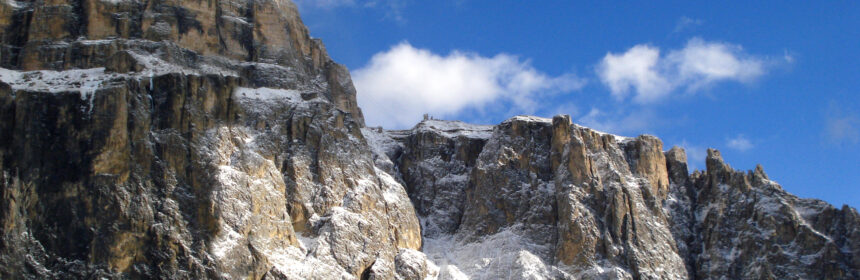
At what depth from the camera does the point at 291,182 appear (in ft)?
432

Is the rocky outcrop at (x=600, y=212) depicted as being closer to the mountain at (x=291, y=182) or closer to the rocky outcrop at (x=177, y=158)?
the mountain at (x=291, y=182)

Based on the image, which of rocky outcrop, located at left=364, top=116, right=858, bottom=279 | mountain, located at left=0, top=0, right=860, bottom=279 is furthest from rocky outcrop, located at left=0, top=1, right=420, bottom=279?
rocky outcrop, located at left=364, top=116, right=858, bottom=279

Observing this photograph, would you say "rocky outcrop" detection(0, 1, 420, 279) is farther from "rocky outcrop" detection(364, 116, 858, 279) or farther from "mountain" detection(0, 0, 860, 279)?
"rocky outcrop" detection(364, 116, 858, 279)

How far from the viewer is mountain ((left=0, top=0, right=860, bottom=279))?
387ft

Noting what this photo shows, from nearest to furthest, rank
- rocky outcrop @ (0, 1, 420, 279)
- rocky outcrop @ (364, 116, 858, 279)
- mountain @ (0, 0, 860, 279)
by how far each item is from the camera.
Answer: rocky outcrop @ (0, 1, 420, 279)
mountain @ (0, 0, 860, 279)
rocky outcrop @ (364, 116, 858, 279)

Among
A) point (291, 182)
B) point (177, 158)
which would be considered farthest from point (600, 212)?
point (177, 158)

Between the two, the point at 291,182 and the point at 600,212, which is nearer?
the point at 291,182

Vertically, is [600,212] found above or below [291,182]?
below

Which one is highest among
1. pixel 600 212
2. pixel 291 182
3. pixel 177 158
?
pixel 177 158

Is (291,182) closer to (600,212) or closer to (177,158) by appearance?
(177,158)

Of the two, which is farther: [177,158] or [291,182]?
[291,182]

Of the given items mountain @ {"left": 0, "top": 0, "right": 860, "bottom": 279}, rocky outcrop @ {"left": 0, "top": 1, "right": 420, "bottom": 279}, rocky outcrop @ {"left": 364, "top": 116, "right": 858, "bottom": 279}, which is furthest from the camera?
rocky outcrop @ {"left": 364, "top": 116, "right": 858, "bottom": 279}

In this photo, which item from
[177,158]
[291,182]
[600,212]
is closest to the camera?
[177,158]

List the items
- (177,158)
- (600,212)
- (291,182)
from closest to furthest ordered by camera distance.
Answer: (177,158)
(291,182)
(600,212)
